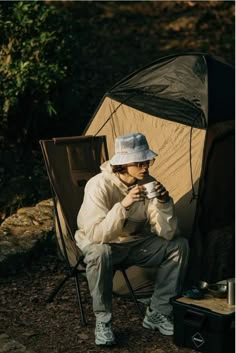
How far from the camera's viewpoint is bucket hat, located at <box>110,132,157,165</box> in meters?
5.86


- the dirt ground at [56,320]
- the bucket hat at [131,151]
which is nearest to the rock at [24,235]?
the dirt ground at [56,320]

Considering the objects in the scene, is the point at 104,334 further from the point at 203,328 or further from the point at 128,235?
the point at 128,235

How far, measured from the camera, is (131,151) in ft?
19.3

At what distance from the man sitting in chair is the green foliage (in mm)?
3195

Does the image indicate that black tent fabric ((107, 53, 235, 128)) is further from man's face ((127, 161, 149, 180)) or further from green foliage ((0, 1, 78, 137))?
green foliage ((0, 1, 78, 137))

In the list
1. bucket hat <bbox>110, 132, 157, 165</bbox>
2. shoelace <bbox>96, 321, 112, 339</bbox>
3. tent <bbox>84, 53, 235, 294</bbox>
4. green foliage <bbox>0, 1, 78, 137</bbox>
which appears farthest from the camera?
green foliage <bbox>0, 1, 78, 137</bbox>

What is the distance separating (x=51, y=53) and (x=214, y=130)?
306cm

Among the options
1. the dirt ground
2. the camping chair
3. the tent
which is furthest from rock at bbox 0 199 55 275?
the tent

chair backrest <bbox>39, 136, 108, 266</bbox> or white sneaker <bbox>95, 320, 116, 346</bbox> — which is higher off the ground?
chair backrest <bbox>39, 136, 108, 266</bbox>

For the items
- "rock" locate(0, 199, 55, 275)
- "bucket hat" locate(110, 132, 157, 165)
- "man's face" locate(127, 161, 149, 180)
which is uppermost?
"bucket hat" locate(110, 132, 157, 165)

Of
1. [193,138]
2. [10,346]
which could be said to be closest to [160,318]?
[10,346]

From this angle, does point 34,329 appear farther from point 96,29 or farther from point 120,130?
point 96,29

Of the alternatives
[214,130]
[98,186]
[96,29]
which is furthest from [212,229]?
[96,29]

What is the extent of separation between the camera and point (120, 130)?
7309 millimetres
